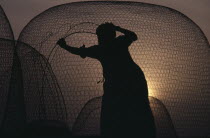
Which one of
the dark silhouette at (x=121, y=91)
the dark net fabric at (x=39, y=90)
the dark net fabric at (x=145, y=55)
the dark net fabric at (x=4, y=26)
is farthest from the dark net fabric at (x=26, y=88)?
the dark silhouette at (x=121, y=91)

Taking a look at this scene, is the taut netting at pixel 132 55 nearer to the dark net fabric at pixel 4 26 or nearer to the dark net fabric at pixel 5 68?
the dark net fabric at pixel 5 68

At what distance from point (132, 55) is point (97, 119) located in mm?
1014

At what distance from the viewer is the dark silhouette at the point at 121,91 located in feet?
10.4

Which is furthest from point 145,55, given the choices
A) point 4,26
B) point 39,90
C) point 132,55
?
point 4,26

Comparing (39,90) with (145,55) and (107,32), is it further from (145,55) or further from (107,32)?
(107,32)

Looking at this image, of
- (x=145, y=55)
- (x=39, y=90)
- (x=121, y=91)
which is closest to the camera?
(x=121, y=91)

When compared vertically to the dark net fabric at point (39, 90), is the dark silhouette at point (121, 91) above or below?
above

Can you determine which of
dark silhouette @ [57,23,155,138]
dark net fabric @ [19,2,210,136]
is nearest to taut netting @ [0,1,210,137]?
dark net fabric @ [19,2,210,136]

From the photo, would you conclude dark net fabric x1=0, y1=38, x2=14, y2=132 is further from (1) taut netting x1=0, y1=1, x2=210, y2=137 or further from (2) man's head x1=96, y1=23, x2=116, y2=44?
(2) man's head x1=96, y1=23, x2=116, y2=44

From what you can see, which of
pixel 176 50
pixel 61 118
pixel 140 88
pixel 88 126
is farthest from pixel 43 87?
pixel 140 88

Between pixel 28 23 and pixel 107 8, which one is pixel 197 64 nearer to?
pixel 107 8

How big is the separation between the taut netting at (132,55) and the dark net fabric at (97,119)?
8.4 inches

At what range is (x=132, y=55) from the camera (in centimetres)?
550

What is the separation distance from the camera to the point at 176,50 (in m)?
5.71
